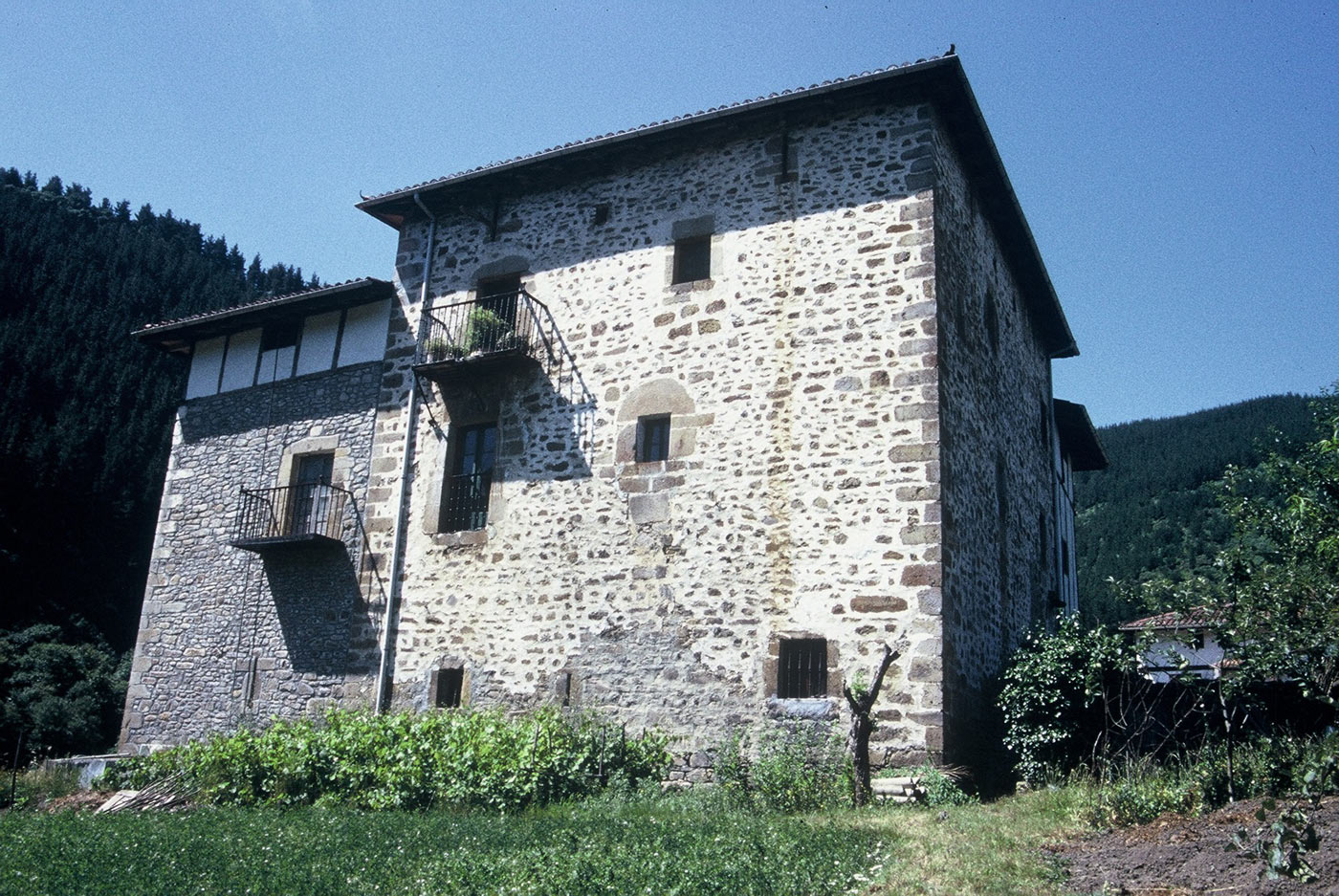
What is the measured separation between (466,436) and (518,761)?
532 cm

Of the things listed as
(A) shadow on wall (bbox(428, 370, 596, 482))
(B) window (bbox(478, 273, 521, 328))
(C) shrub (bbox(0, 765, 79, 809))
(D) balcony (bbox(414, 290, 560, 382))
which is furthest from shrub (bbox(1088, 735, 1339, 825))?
(C) shrub (bbox(0, 765, 79, 809))

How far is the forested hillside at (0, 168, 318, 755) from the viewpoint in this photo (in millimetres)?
21984

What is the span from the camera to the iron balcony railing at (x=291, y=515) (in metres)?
15.5

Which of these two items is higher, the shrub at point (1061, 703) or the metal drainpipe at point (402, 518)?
the metal drainpipe at point (402, 518)

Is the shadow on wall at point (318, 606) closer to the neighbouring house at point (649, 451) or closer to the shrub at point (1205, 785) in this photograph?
the neighbouring house at point (649, 451)

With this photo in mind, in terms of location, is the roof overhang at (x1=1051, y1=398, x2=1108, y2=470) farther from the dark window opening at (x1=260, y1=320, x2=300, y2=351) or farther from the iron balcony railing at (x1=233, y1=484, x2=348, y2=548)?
the dark window opening at (x1=260, y1=320, x2=300, y2=351)

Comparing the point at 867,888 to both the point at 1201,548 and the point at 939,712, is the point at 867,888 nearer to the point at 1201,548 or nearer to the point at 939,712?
the point at 939,712

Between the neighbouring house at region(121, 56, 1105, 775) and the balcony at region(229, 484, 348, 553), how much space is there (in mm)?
64

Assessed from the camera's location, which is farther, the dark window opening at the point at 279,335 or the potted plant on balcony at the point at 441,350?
the dark window opening at the point at 279,335

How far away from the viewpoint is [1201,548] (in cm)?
4006

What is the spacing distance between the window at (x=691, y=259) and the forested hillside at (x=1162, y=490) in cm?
2550

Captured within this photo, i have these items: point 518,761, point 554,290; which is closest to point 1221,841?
point 518,761

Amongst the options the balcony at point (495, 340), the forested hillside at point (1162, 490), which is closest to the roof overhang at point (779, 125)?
the balcony at point (495, 340)

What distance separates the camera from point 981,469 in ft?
46.7
